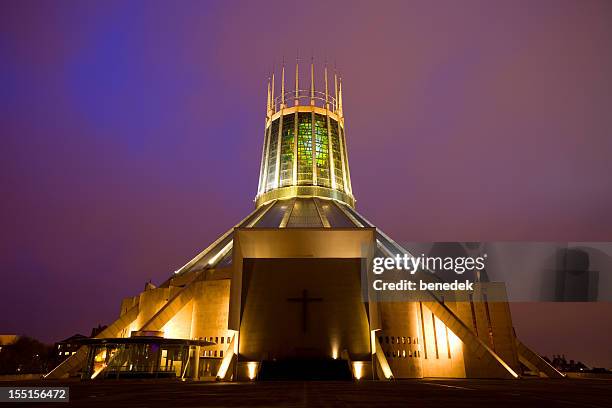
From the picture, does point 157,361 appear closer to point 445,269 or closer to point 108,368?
point 108,368

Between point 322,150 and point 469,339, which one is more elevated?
point 322,150

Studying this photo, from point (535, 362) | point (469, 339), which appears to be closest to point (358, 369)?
point (469, 339)

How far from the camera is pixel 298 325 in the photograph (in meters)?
17.7

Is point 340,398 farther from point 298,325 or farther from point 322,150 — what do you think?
point 322,150

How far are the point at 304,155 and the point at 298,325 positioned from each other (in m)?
16.6

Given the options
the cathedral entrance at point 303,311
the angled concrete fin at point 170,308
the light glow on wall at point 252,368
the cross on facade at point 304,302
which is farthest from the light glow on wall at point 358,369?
the angled concrete fin at point 170,308

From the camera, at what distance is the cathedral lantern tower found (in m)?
30.6

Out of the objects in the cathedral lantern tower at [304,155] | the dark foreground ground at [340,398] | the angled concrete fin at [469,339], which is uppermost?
the cathedral lantern tower at [304,155]

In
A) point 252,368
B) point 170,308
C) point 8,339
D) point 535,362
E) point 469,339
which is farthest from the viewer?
point 8,339

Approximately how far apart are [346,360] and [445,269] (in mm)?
10475

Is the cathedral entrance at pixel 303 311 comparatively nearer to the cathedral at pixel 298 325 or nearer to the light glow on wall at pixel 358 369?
the cathedral at pixel 298 325

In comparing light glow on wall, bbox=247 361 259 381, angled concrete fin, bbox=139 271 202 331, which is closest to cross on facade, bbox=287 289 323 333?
light glow on wall, bbox=247 361 259 381

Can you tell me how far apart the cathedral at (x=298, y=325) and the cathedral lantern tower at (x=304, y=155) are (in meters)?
5.75

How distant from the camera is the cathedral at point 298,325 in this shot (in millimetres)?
16219
